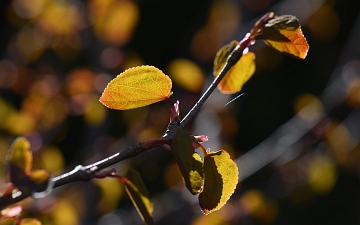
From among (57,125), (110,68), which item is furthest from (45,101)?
(110,68)

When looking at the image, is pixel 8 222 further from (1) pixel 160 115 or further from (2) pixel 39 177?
(1) pixel 160 115

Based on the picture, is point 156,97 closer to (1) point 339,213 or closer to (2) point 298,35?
(2) point 298,35

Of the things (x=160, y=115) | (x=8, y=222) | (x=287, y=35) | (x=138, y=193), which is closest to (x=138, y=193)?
(x=138, y=193)

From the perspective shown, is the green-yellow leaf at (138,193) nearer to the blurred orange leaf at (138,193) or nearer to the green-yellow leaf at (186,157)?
the blurred orange leaf at (138,193)

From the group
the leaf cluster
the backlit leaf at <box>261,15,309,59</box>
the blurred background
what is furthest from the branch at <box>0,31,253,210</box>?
the blurred background

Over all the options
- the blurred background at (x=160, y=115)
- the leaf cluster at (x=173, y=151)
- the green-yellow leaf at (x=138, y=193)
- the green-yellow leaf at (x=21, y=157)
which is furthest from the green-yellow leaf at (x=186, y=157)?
the blurred background at (x=160, y=115)

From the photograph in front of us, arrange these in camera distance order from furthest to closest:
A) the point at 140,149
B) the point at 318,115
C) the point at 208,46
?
the point at 208,46, the point at 318,115, the point at 140,149
